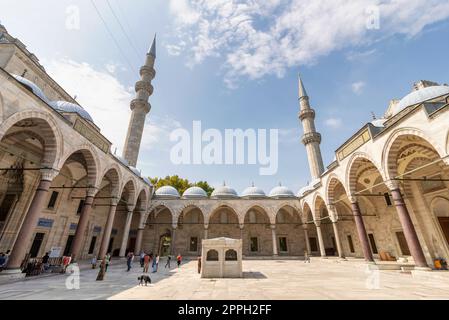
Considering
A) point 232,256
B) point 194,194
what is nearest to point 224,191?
point 194,194

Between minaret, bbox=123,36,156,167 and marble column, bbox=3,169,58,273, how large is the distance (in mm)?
13617

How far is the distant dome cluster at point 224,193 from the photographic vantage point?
22.9 m

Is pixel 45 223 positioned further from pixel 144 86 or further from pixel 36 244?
pixel 144 86

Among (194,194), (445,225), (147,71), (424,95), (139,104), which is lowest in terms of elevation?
(445,225)

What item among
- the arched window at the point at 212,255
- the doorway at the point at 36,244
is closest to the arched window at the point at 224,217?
the arched window at the point at 212,255

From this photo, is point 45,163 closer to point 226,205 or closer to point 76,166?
point 76,166

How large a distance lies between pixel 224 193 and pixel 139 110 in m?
15.0

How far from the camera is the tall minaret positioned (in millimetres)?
25500

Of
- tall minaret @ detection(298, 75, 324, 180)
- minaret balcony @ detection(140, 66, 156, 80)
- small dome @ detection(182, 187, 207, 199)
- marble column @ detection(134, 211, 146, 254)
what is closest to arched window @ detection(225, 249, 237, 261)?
marble column @ detection(134, 211, 146, 254)

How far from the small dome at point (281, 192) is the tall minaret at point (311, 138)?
11.9ft

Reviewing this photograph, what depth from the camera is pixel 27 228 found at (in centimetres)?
841

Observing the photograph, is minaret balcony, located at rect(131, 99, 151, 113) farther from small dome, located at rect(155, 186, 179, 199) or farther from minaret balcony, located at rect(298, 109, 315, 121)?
minaret balcony, located at rect(298, 109, 315, 121)
